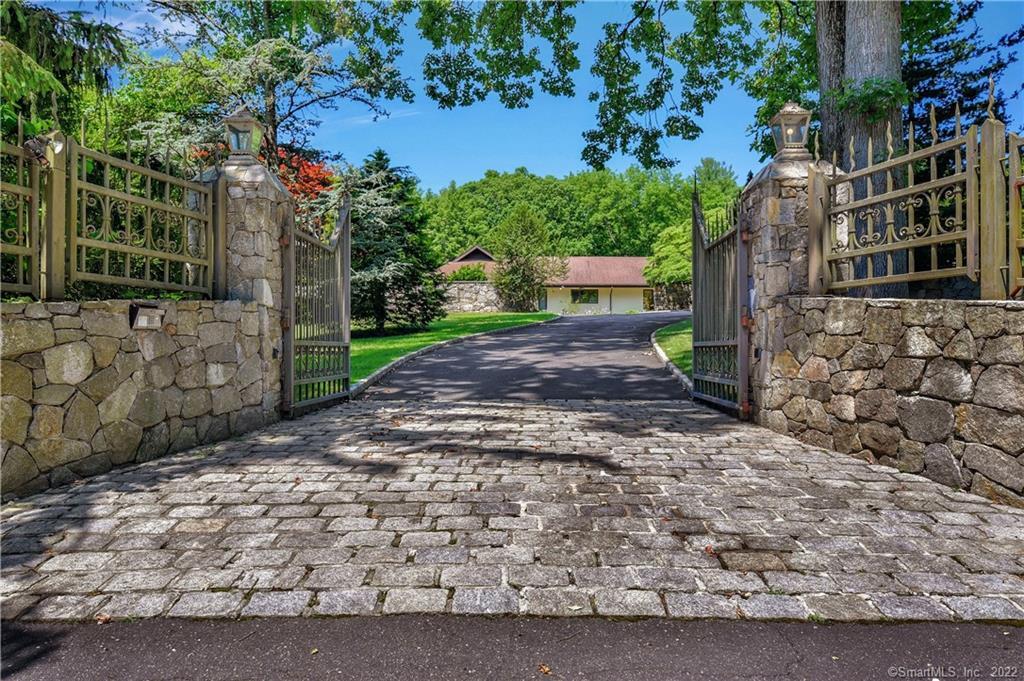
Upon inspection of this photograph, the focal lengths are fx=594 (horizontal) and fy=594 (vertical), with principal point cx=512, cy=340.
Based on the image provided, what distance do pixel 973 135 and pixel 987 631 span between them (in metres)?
3.53

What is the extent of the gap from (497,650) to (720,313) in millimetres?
6427

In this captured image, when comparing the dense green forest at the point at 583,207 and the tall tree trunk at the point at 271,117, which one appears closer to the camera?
the tall tree trunk at the point at 271,117

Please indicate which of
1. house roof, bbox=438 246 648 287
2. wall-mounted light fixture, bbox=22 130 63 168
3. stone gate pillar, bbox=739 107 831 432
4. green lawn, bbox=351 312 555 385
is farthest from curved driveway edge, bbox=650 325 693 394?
house roof, bbox=438 246 648 287

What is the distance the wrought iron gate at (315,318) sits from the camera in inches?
283

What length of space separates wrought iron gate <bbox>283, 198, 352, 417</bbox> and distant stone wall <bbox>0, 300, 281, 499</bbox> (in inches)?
21.1

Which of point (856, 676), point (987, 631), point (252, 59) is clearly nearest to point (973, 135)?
point (987, 631)

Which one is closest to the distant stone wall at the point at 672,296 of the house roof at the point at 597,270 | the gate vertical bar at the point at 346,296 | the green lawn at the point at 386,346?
the house roof at the point at 597,270

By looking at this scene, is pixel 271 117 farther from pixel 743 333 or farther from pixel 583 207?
pixel 583 207

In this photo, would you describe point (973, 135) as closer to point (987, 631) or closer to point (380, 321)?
point (987, 631)

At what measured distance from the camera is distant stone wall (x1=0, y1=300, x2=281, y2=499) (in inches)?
163

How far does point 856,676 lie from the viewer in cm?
220

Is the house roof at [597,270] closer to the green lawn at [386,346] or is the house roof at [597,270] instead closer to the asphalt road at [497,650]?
the green lawn at [386,346]

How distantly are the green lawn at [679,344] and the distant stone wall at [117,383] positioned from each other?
6.94 metres

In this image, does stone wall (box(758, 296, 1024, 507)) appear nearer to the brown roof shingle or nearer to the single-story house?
the brown roof shingle
